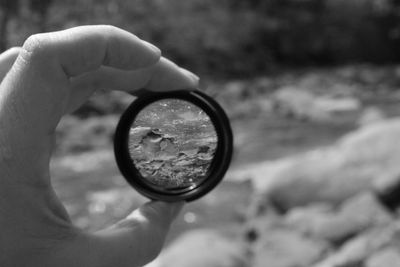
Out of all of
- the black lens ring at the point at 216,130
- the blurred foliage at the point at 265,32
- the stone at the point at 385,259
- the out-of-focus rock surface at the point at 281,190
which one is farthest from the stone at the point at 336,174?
the blurred foliage at the point at 265,32

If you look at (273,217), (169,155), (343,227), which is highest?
(169,155)

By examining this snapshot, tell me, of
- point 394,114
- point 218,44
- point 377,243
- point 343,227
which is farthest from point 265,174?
point 218,44

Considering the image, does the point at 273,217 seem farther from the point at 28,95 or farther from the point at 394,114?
the point at 394,114

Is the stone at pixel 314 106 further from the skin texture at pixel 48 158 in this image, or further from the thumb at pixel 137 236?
the skin texture at pixel 48 158

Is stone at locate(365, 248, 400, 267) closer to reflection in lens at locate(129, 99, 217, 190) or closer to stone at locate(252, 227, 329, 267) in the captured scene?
stone at locate(252, 227, 329, 267)

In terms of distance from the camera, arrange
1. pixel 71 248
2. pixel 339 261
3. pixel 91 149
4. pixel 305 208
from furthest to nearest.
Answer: pixel 91 149
pixel 305 208
pixel 339 261
pixel 71 248

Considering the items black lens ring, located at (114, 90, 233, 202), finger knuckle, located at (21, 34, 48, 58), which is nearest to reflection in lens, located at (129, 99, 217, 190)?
black lens ring, located at (114, 90, 233, 202)

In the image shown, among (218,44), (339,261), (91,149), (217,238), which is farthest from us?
(218,44)
